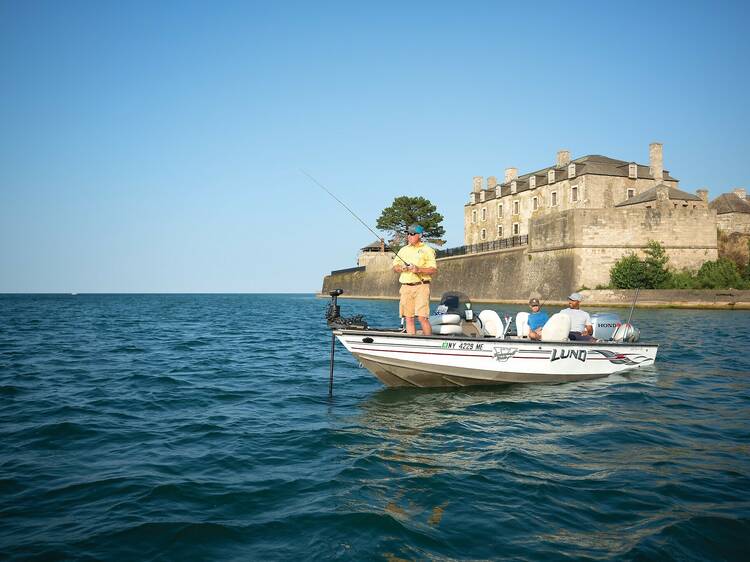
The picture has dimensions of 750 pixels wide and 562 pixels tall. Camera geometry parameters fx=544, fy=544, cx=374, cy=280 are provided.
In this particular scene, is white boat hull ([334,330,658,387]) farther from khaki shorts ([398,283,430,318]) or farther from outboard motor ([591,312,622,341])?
outboard motor ([591,312,622,341])

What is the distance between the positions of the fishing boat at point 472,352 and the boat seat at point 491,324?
2 centimetres

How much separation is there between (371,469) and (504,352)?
4.24m

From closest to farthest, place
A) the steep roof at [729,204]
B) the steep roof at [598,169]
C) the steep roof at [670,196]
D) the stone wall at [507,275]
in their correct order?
the stone wall at [507,275] < the steep roof at [670,196] < the steep roof at [598,169] < the steep roof at [729,204]

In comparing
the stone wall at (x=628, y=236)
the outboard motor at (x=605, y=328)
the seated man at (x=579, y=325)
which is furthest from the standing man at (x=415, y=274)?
the stone wall at (x=628, y=236)

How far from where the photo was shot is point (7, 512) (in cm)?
426

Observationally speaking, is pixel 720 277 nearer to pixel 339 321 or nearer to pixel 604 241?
pixel 604 241

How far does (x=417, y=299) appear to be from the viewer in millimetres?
8555

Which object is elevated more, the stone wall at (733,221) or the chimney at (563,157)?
the chimney at (563,157)

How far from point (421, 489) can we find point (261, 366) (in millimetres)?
8232

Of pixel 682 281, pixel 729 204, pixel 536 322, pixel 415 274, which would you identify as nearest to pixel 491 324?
pixel 536 322

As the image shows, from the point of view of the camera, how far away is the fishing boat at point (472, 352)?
28.2ft

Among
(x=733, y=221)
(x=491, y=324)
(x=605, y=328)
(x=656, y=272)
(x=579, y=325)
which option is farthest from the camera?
(x=733, y=221)

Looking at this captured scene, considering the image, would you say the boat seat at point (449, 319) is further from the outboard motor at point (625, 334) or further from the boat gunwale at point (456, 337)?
the outboard motor at point (625, 334)

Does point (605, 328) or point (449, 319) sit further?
point (605, 328)
